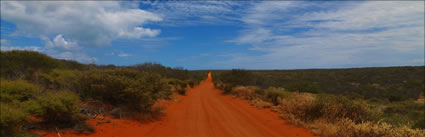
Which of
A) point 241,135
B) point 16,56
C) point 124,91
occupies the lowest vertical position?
point 241,135

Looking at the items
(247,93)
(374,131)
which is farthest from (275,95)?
(374,131)

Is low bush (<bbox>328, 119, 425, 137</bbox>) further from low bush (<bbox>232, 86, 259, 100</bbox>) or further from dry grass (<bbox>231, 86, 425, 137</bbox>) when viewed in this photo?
low bush (<bbox>232, 86, 259, 100</bbox>)

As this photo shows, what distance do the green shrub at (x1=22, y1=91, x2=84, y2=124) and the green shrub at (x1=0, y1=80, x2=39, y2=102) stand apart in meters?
1.46

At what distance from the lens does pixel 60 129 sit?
583 cm

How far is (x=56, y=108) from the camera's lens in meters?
5.79

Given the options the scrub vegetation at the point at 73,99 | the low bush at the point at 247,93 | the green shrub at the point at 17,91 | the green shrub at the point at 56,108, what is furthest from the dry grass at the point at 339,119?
the green shrub at the point at 17,91

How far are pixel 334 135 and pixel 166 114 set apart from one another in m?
6.02

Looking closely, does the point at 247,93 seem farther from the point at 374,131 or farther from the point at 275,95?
the point at 374,131

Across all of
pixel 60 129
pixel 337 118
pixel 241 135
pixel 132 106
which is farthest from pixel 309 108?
pixel 60 129

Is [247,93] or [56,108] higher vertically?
[56,108]

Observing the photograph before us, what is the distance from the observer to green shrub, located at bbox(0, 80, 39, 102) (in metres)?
6.81

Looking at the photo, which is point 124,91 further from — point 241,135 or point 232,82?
point 232,82

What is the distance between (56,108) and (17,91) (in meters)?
2.35

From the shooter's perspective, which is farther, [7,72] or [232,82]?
[232,82]
